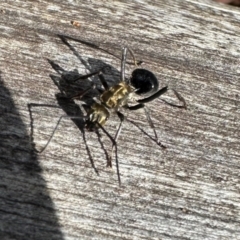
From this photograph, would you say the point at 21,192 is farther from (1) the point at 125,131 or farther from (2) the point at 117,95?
(2) the point at 117,95

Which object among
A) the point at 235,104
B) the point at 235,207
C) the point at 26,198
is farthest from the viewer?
the point at 235,104

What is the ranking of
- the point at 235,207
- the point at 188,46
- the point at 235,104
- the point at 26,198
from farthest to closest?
the point at 188,46, the point at 235,104, the point at 235,207, the point at 26,198

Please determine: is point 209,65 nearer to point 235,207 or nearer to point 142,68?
point 142,68

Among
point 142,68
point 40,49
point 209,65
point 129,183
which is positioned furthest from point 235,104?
point 40,49

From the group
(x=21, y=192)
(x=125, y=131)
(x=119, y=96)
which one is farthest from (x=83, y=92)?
(x=21, y=192)

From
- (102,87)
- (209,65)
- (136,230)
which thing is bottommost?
(136,230)

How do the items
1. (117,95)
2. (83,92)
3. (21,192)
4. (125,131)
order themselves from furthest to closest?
(117,95) → (83,92) → (125,131) → (21,192)

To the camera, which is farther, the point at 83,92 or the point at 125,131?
the point at 83,92

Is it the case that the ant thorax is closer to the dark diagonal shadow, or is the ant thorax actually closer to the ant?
the ant
